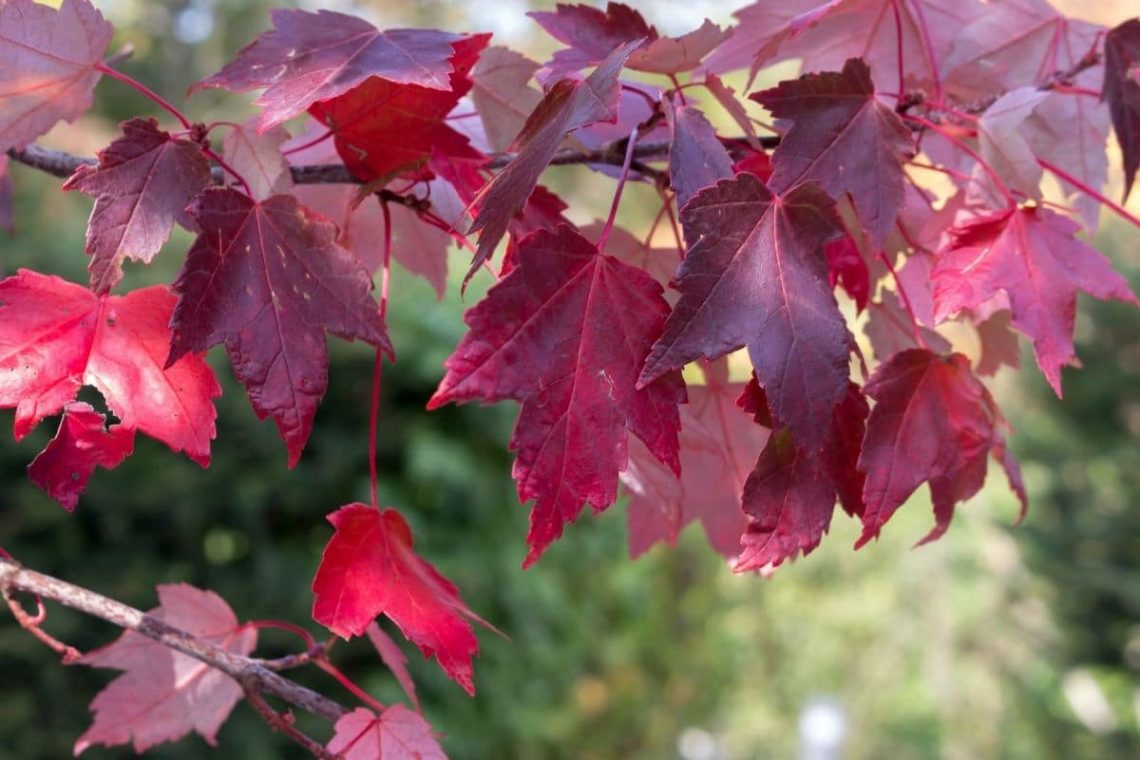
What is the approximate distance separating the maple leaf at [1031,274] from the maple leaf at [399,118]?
307 millimetres

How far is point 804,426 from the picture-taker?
0.56m

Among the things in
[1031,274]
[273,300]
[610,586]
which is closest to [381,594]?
[273,300]

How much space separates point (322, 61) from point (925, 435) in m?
0.42

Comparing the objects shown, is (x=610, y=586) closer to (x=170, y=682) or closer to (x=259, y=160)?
(x=170, y=682)

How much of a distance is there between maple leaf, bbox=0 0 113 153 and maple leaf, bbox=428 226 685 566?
31cm

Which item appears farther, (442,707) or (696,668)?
(696,668)

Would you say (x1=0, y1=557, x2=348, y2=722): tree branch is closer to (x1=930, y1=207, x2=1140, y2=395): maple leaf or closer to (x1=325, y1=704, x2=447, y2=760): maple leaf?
(x1=325, y1=704, x2=447, y2=760): maple leaf

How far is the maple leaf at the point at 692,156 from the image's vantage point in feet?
1.94

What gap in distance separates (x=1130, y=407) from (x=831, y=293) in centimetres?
476

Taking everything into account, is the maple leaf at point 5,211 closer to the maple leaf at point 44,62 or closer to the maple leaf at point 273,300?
the maple leaf at point 44,62

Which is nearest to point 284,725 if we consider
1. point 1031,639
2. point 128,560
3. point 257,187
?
point 257,187

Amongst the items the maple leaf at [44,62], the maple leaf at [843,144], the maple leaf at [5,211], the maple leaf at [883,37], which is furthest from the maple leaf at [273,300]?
the maple leaf at [5,211]

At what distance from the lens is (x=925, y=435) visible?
671 mm

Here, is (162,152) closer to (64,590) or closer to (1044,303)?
(64,590)
